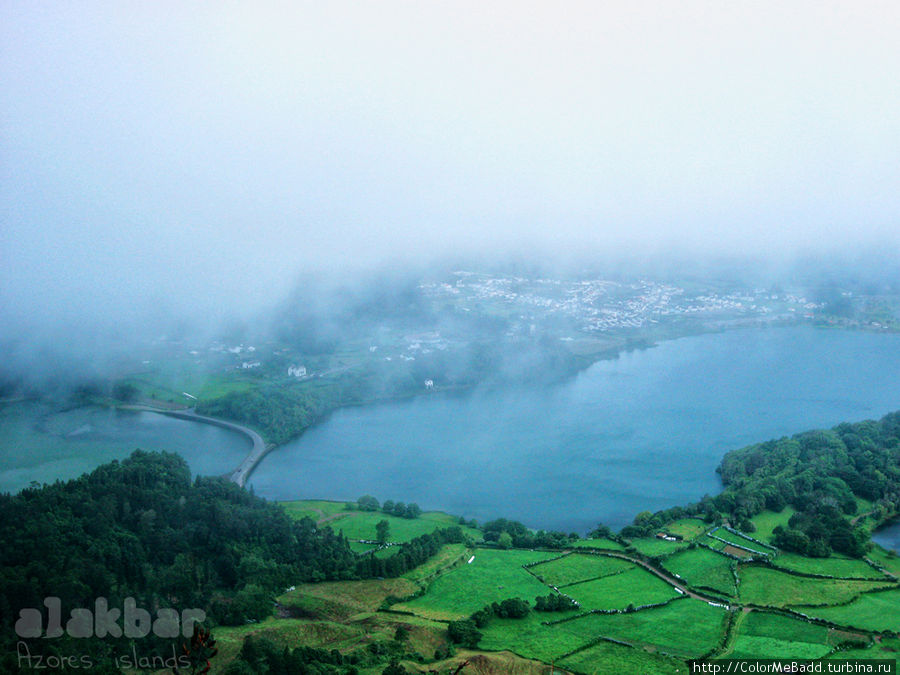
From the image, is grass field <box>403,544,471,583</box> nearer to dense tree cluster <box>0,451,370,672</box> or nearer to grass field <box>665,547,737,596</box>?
dense tree cluster <box>0,451,370,672</box>

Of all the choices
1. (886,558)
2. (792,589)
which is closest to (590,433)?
(886,558)

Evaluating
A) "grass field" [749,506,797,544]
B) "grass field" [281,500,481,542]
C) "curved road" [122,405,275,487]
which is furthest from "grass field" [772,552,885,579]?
"curved road" [122,405,275,487]

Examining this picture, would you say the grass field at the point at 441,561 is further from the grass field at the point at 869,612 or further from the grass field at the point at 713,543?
the grass field at the point at 869,612

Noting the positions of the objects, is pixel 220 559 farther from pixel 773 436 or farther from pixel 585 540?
pixel 773 436

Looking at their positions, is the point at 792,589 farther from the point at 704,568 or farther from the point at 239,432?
the point at 239,432

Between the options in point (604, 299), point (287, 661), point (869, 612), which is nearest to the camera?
point (287, 661)

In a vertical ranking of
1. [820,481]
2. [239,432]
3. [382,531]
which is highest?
[820,481]

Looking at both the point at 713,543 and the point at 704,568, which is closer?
the point at 704,568
